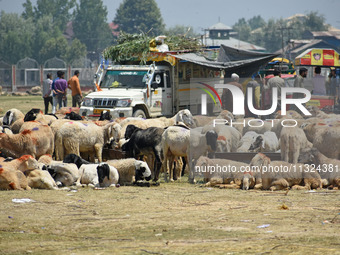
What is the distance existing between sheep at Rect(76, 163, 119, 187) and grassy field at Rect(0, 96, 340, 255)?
1.14ft

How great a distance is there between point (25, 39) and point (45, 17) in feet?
70.5

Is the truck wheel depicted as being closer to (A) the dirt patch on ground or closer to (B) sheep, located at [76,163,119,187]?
(B) sheep, located at [76,163,119,187]

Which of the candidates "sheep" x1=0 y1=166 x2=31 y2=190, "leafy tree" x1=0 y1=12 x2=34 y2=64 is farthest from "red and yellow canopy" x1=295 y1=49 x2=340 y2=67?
"leafy tree" x1=0 y1=12 x2=34 y2=64

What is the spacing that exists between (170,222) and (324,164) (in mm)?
4561

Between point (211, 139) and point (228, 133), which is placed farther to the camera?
point (228, 133)

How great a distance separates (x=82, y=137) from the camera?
14.7 m

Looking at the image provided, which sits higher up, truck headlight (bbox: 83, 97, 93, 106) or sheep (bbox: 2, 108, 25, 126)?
truck headlight (bbox: 83, 97, 93, 106)

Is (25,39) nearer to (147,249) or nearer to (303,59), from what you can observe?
(303,59)

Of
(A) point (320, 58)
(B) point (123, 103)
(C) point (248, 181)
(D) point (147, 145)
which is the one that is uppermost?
(A) point (320, 58)

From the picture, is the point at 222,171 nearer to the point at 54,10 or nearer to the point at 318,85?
the point at 318,85

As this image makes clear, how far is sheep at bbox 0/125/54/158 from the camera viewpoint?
13898 millimetres

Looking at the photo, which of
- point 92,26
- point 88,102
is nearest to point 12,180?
point 88,102

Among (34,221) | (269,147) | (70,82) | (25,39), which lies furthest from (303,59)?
(25,39)

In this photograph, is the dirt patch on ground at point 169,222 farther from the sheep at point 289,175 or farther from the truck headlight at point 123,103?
the truck headlight at point 123,103
